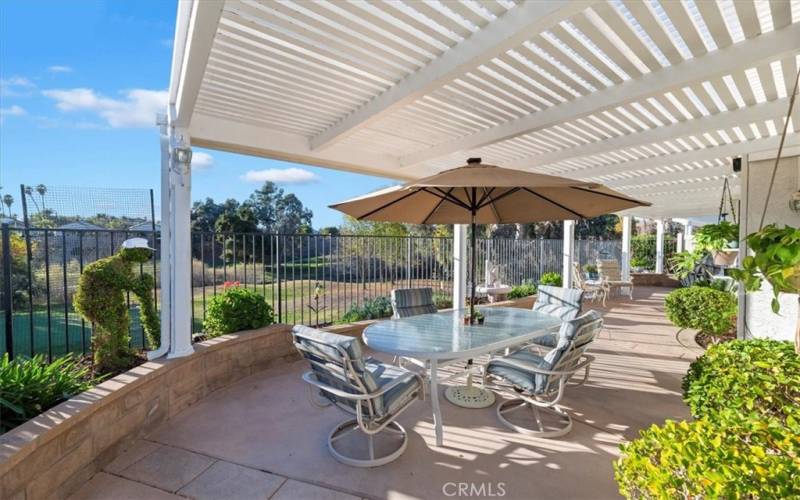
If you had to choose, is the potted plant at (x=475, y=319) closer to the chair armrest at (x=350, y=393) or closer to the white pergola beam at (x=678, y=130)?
the chair armrest at (x=350, y=393)

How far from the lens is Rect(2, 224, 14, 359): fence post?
9.80 feet

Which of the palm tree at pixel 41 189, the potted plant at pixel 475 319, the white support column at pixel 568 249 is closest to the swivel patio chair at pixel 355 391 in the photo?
the potted plant at pixel 475 319

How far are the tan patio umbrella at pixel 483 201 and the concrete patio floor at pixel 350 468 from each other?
2.75 ft

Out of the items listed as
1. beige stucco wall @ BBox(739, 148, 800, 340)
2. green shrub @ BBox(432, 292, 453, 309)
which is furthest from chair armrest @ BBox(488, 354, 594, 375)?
green shrub @ BBox(432, 292, 453, 309)

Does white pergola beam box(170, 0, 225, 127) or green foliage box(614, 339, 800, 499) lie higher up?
white pergola beam box(170, 0, 225, 127)

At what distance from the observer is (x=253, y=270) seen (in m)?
5.16

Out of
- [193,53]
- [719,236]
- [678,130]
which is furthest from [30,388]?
[678,130]

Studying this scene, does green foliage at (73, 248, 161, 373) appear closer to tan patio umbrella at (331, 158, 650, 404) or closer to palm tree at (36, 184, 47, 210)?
palm tree at (36, 184, 47, 210)

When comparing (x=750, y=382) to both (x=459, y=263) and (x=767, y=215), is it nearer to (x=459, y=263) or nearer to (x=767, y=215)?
(x=767, y=215)

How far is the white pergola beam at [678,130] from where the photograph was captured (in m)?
3.70

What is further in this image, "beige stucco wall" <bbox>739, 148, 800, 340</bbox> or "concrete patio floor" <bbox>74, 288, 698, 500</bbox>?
"beige stucco wall" <bbox>739, 148, 800, 340</bbox>

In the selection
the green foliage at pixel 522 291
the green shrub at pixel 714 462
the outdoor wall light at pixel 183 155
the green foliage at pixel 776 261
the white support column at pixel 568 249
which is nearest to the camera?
the green shrub at pixel 714 462

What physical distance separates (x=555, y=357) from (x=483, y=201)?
204 centimetres

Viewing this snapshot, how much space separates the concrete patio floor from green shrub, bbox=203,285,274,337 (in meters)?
0.67
